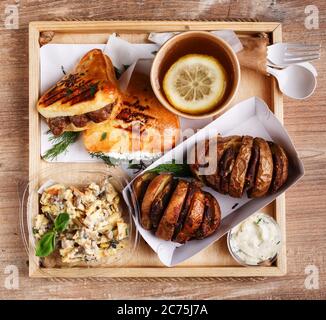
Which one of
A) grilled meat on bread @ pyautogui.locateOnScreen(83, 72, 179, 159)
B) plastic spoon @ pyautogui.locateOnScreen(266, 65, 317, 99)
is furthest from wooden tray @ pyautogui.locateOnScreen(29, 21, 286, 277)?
grilled meat on bread @ pyautogui.locateOnScreen(83, 72, 179, 159)

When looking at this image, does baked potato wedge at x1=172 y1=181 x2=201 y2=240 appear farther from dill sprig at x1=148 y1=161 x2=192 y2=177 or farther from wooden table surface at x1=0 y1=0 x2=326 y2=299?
wooden table surface at x1=0 y1=0 x2=326 y2=299

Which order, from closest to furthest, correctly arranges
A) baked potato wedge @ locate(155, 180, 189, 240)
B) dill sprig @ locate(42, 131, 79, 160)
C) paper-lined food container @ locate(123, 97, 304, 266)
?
baked potato wedge @ locate(155, 180, 189, 240) < paper-lined food container @ locate(123, 97, 304, 266) < dill sprig @ locate(42, 131, 79, 160)

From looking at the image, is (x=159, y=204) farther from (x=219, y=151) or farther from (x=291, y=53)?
(x=291, y=53)

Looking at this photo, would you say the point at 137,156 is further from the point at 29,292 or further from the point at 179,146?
the point at 29,292

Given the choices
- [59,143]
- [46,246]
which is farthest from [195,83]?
[46,246]

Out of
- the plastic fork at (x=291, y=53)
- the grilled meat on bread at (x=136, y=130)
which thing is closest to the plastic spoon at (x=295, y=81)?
the plastic fork at (x=291, y=53)

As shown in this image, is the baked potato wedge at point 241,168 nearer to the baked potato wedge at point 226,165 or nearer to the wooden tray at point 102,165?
the baked potato wedge at point 226,165
